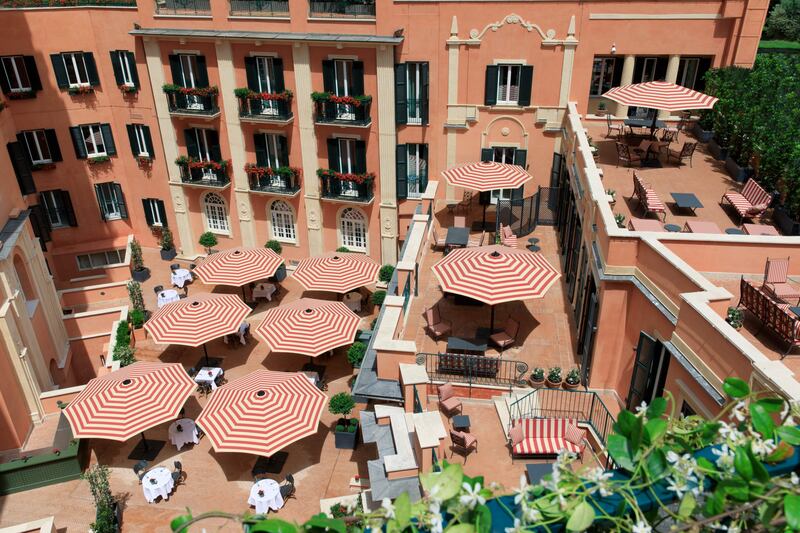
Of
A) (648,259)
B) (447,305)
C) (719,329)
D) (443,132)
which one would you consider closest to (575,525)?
(719,329)

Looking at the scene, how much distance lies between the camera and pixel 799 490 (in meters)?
3.35

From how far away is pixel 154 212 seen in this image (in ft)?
122

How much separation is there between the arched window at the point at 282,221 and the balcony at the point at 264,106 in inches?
205

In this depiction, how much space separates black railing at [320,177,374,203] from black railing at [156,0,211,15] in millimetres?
10664

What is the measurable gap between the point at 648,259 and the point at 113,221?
107 ft

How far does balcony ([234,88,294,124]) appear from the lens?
31.4m

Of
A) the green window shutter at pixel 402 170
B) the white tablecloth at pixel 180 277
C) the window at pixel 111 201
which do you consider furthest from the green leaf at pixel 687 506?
the window at pixel 111 201

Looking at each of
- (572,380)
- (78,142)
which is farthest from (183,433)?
(78,142)

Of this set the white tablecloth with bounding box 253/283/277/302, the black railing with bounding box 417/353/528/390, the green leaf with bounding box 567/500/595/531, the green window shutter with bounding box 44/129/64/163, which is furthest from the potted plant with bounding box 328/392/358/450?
the green window shutter with bounding box 44/129/64/163

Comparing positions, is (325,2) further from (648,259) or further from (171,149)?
(648,259)

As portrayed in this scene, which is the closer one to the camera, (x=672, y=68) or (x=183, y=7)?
(x=672, y=68)

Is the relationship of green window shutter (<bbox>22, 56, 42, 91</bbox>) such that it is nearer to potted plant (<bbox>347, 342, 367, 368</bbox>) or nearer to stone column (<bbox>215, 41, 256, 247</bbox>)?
stone column (<bbox>215, 41, 256, 247</bbox>)

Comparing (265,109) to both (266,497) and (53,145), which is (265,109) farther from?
(266,497)

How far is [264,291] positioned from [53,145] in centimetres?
1486
